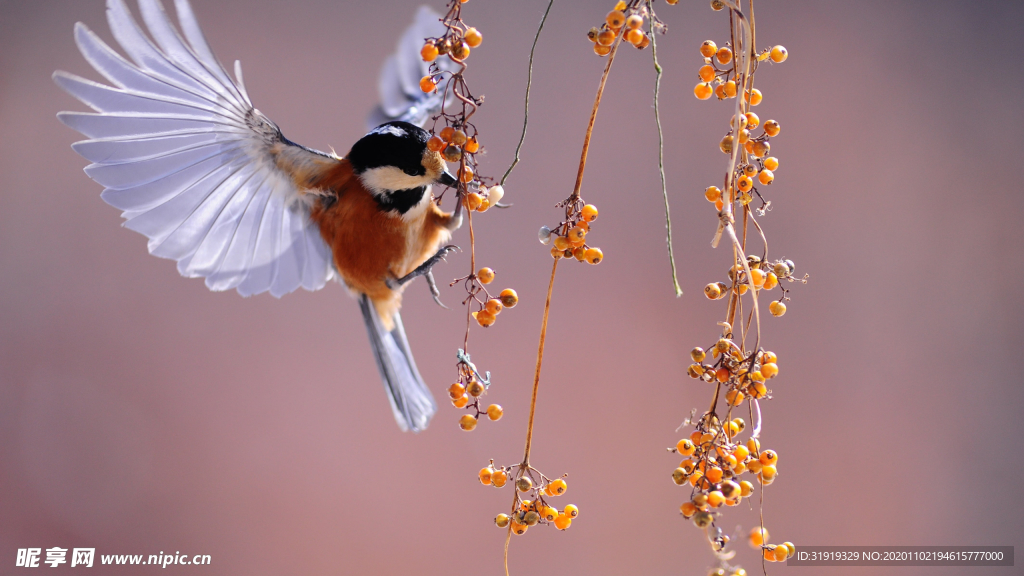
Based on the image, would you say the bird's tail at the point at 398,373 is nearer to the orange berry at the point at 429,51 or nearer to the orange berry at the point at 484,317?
the orange berry at the point at 484,317

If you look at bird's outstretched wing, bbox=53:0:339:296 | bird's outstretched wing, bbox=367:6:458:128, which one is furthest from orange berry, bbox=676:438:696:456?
bird's outstretched wing, bbox=367:6:458:128

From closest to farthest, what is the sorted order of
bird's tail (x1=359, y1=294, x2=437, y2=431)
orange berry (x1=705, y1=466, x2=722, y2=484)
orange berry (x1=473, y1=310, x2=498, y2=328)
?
orange berry (x1=705, y1=466, x2=722, y2=484), orange berry (x1=473, y1=310, x2=498, y2=328), bird's tail (x1=359, y1=294, x2=437, y2=431)

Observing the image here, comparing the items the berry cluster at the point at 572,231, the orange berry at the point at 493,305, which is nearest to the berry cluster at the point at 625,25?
the berry cluster at the point at 572,231

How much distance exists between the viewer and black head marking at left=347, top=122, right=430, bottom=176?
0.92 meters

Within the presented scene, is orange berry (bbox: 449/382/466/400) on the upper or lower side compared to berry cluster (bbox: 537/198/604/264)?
lower

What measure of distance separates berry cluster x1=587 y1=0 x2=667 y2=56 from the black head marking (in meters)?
0.45

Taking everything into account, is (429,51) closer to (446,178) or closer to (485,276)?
(485,276)

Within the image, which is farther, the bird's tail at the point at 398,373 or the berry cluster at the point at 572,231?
the bird's tail at the point at 398,373

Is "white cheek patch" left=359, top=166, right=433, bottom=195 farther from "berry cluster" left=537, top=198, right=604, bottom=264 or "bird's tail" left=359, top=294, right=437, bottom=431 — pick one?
"berry cluster" left=537, top=198, right=604, bottom=264

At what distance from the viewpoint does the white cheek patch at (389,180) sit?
38.7 inches

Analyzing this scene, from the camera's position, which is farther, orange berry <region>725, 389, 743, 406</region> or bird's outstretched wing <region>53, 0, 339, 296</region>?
bird's outstretched wing <region>53, 0, 339, 296</region>

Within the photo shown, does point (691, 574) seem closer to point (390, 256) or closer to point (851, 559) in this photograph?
point (851, 559)

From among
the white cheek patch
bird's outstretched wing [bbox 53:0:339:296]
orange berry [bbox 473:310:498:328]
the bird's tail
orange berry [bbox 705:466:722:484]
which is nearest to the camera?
orange berry [bbox 705:466:722:484]

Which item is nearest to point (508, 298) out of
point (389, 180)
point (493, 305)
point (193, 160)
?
point (493, 305)
